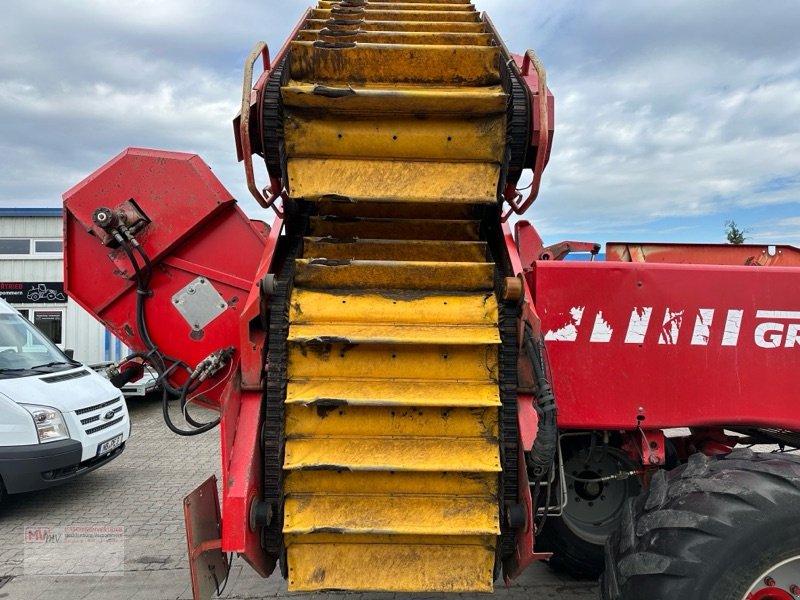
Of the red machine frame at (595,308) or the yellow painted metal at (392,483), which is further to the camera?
the red machine frame at (595,308)

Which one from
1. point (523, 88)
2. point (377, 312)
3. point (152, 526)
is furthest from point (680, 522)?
point (152, 526)

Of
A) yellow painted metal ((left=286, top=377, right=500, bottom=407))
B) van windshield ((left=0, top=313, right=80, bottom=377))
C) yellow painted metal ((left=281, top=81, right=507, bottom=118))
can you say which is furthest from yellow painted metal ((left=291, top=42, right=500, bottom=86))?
van windshield ((left=0, top=313, right=80, bottom=377))

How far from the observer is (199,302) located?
129 inches

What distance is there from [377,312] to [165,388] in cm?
133

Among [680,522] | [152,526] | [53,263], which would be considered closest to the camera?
[680,522]

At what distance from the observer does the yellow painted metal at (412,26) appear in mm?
3412

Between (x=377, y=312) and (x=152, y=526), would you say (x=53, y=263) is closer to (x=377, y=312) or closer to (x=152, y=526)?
(x=152, y=526)

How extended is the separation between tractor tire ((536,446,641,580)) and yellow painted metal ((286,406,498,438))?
1.24 m

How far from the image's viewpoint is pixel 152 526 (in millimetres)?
5316

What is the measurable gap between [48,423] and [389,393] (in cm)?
447

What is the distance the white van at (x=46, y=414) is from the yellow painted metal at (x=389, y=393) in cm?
409

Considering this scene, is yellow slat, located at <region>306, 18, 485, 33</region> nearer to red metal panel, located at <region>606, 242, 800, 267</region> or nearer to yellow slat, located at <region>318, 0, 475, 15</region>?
yellow slat, located at <region>318, 0, 475, 15</region>

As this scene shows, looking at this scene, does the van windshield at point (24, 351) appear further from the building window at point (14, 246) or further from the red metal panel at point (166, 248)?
the building window at point (14, 246)

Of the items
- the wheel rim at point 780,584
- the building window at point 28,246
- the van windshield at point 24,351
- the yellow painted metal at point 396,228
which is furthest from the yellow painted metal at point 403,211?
the building window at point 28,246
